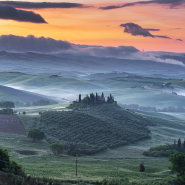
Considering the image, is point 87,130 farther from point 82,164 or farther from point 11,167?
point 11,167

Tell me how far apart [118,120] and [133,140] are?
27.1m

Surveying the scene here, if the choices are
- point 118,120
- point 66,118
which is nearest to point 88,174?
point 66,118

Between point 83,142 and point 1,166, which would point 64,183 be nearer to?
point 1,166

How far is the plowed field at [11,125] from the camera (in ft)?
317

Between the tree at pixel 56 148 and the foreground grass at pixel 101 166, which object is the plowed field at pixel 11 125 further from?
the foreground grass at pixel 101 166

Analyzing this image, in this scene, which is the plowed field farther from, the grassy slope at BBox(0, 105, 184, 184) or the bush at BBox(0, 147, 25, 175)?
the bush at BBox(0, 147, 25, 175)

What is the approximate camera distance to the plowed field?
96494mm

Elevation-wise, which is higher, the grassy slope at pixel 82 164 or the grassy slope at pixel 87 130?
the grassy slope at pixel 87 130

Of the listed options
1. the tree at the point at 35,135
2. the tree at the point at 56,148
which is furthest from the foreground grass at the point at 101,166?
the tree at the point at 35,135

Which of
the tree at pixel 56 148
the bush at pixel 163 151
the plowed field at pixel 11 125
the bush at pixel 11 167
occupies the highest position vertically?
the plowed field at pixel 11 125

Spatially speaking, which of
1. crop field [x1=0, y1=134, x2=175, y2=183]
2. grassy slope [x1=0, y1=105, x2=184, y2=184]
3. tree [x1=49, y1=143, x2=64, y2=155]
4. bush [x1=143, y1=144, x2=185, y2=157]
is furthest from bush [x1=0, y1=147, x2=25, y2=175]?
bush [x1=143, y1=144, x2=185, y2=157]

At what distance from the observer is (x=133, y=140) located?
328 ft

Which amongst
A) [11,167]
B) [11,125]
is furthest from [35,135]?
[11,167]

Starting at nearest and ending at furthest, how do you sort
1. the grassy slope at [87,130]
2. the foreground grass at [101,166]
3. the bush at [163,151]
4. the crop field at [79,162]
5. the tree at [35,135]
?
1. the foreground grass at [101,166]
2. the crop field at [79,162]
3. the bush at [163,151]
4. the tree at [35,135]
5. the grassy slope at [87,130]
